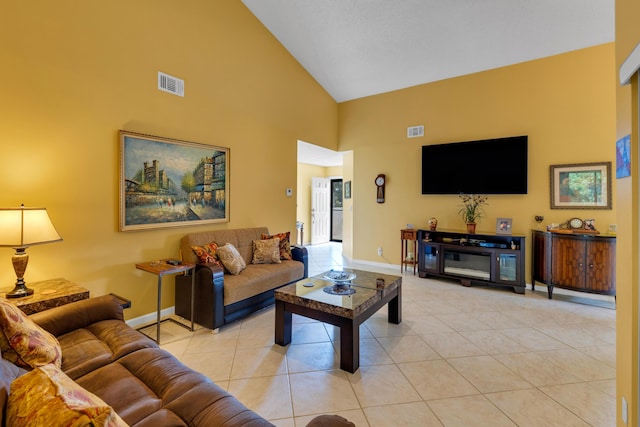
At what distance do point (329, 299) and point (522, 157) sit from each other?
149 inches

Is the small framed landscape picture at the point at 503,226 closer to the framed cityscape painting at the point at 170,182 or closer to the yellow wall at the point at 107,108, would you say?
the yellow wall at the point at 107,108

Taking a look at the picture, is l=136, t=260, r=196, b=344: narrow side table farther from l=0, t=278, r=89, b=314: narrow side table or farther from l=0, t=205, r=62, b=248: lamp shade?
l=0, t=205, r=62, b=248: lamp shade

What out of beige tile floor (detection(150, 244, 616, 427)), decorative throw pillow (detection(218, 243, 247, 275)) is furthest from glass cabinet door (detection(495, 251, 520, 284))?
decorative throw pillow (detection(218, 243, 247, 275))

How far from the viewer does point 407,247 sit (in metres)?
5.25

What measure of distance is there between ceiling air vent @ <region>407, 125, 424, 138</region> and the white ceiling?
79cm

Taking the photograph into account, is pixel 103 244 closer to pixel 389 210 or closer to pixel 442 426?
pixel 442 426

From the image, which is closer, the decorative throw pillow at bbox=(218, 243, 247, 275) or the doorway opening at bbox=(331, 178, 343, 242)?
the decorative throw pillow at bbox=(218, 243, 247, 275)

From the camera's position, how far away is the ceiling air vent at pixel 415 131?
5090 mm

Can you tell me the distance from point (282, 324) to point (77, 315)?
148 centimetres

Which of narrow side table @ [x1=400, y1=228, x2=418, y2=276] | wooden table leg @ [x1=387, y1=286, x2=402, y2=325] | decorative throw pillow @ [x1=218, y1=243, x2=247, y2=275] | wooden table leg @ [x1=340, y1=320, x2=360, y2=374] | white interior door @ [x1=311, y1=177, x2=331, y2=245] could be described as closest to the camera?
wooden table leg @ [x1=340, y1=320, x2=360, y2=374]

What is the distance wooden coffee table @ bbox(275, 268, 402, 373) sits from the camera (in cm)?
218

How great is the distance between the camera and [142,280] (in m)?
3.01

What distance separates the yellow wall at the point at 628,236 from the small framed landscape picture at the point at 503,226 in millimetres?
2946

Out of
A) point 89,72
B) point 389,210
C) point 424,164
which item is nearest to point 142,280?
point 89,72
